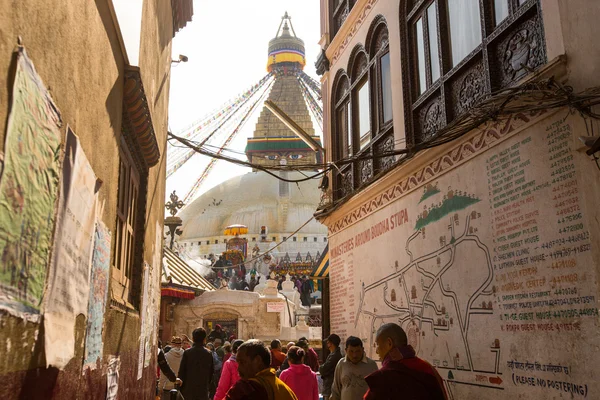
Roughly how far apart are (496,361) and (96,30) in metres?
4.69

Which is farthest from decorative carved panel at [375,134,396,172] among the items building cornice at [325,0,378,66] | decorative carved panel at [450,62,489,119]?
building cornice at [325,0,378,66]

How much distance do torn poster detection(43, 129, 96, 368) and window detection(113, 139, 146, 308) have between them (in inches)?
66.7

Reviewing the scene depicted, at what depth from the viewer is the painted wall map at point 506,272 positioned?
4.82 metres

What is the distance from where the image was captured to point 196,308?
69.8 ft

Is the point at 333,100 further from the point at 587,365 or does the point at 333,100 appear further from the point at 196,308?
the point at 196,308

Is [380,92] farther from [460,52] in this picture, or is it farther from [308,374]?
[308,374]

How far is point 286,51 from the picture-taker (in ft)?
211

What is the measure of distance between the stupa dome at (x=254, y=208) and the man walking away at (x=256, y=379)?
5203cm

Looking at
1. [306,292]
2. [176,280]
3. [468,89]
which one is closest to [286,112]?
[306,292]

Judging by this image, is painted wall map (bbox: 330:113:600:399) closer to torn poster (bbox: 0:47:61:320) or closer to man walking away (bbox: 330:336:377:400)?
man walking away (bbox: 330:336:377:400)

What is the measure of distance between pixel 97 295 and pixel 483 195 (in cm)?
403

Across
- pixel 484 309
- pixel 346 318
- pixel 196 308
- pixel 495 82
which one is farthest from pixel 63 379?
pixel 196 308

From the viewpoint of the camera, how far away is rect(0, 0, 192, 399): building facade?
2348mm

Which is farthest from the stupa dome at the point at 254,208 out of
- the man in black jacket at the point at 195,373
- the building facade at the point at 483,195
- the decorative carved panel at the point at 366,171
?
the man in black jacket at the point at 195,373
